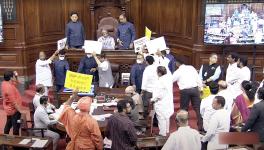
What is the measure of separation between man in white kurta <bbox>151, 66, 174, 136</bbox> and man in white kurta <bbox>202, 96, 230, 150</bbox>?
164 centimetres

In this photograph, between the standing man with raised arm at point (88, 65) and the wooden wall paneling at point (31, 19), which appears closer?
the standing man with raised arm at point (88, 65)

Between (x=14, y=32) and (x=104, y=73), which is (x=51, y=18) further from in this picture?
(x=104, y=73)

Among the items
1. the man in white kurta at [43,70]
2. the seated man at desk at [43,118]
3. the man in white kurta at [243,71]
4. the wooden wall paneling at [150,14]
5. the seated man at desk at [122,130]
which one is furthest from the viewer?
the wooden wall paneling at [150,14]

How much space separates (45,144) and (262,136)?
339 centimetres

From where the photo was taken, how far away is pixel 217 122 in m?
5.57

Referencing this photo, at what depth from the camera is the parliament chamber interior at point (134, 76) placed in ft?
18.3

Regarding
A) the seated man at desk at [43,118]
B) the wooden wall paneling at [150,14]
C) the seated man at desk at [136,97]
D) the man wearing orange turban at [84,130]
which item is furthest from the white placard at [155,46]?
the man wearing orange turban at [84,130]

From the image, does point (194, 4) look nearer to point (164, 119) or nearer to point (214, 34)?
point (214, 34)

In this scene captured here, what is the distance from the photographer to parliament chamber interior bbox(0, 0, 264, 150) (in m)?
5.57

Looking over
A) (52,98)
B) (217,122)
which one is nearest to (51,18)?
(52,98)

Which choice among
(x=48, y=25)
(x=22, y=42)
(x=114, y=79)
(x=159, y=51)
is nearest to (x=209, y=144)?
(x=159, y=51)

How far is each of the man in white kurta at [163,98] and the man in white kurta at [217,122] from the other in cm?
164

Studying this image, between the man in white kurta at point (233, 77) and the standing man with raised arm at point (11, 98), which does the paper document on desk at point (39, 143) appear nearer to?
the standing man with raised arm at point (11, 98)

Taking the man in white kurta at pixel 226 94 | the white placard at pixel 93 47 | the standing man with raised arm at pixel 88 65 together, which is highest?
the white placard at pixel 93 47
